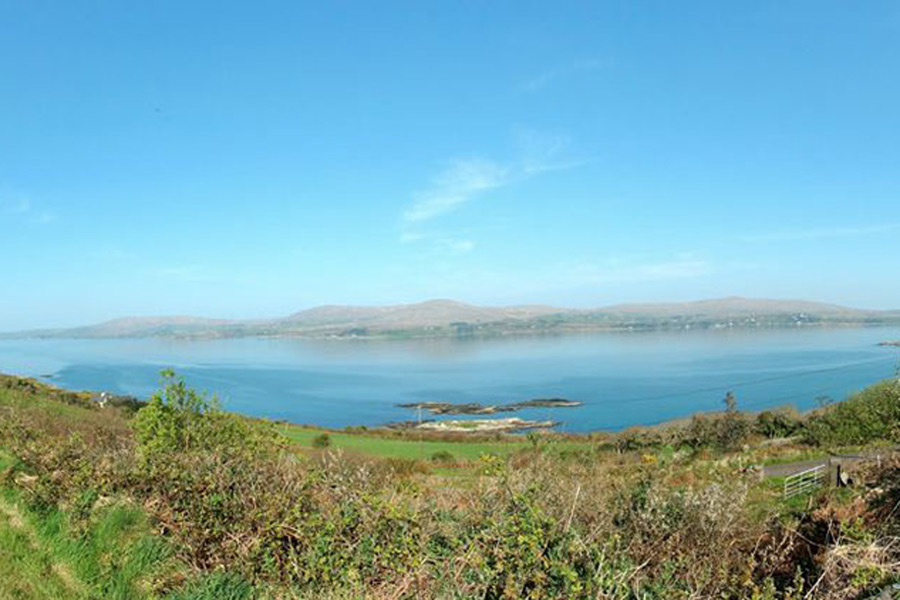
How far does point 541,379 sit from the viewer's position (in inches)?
3893

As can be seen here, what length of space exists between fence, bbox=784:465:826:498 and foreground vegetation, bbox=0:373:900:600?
9.79 metres

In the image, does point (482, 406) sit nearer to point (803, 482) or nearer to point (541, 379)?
point (541, 379)

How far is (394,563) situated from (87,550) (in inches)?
135

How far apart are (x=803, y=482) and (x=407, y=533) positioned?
14870 millimetres

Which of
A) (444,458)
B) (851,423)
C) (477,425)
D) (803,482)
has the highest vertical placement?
(803,482)

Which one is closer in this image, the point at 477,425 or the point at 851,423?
the point at 851,423

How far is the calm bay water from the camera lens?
69500 mm

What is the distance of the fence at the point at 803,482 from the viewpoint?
51.0 feet

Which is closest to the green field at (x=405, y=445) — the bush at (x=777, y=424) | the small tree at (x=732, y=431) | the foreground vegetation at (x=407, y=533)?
the small tree at (x=732, y=431)

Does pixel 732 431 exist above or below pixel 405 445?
above

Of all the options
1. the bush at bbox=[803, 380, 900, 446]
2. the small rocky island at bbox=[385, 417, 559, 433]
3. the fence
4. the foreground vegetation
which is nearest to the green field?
the small rocky island at bbox=[385, 417, 559, 433]

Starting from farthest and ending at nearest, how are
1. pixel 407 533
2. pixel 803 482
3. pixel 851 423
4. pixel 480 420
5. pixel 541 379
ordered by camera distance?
pixel 541 379
pixel 480 420
pixel 851 423
pixel 803 482
pixel 407 533

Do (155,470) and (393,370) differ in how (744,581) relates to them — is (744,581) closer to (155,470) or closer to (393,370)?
(155,470)

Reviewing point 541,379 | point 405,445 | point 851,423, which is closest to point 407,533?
point 851,423
